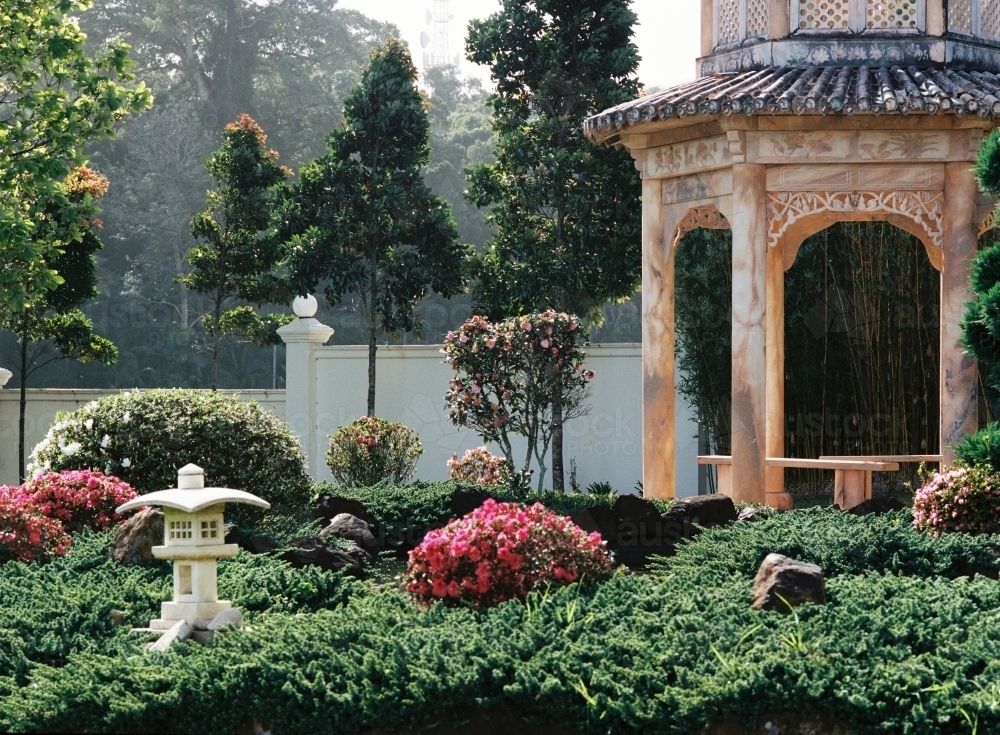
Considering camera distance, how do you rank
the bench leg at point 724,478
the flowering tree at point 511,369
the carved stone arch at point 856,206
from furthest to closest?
the flowering tree at point 511,369 → the bench leg at point 724,478 → the carved stone arch at point 856,206

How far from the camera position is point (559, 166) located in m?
15.3

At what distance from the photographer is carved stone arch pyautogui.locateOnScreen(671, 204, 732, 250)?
39.2ft

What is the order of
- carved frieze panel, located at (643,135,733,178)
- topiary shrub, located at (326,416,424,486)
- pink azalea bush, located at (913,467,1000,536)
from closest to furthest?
pink azalea bush, located at (913,467,1000,536)
carved frieze panel, located at (643,135,733,178)
topiary shrub, located at (326,416,424,486)

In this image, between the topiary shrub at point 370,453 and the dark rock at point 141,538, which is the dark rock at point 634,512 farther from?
the topiary shrub at point 370,453

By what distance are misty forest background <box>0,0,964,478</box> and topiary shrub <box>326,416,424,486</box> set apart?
2868mm

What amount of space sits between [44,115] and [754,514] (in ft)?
24.8

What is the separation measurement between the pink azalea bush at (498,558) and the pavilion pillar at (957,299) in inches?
208

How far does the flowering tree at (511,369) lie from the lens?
13.1 meters

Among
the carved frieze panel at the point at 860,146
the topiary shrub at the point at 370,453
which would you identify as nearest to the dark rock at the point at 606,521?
the carved frieze panel at the point at 860,146

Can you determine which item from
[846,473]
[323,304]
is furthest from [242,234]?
[323,304]

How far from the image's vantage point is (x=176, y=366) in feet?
97.1

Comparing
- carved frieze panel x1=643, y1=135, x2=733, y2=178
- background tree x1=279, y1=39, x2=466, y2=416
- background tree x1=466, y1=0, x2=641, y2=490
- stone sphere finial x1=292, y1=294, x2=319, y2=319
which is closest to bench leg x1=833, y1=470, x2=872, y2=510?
carved frieze panel x1=643, y1=135, x2=733, y2=178

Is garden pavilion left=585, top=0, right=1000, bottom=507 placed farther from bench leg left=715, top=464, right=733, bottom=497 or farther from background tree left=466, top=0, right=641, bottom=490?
background tree left=466, top=0, right=641, bottom=490

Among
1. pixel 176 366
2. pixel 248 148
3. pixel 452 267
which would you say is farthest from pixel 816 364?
pixel 176 366
